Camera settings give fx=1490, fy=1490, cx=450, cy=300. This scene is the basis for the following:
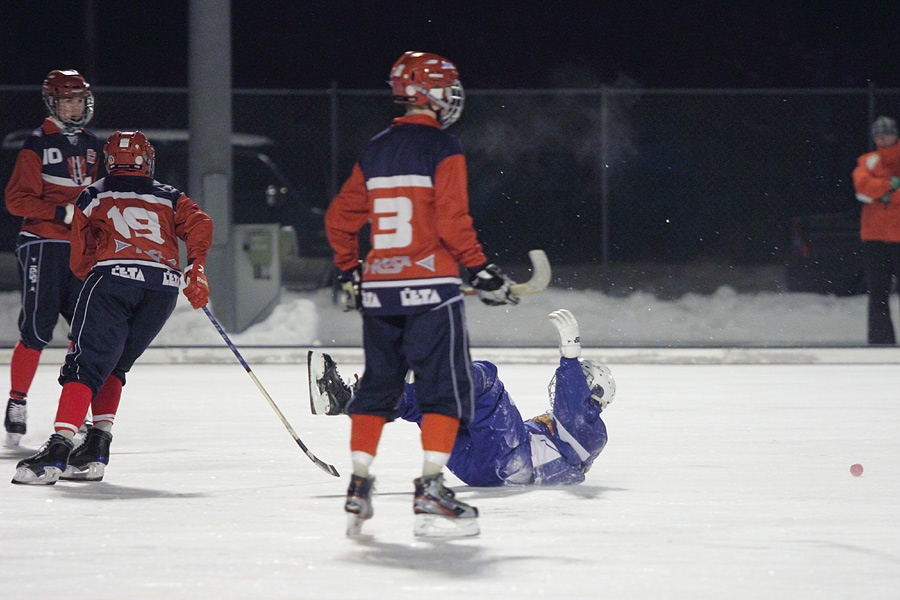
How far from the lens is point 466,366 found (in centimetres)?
557

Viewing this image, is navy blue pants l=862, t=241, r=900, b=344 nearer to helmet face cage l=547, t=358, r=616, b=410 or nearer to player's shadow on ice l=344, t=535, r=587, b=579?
helmet face cage l=547, t=358, r=616, b=410

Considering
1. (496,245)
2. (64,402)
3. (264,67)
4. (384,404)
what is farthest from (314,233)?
(264,67)

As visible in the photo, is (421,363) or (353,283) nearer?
(421,363)

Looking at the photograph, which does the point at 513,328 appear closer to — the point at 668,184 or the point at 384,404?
the point at 668,184

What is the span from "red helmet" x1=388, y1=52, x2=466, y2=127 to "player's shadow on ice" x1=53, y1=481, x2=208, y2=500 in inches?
76.0

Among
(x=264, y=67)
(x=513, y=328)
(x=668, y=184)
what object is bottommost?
(x=513, y=328)

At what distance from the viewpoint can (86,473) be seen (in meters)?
6.71

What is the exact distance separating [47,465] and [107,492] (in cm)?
34

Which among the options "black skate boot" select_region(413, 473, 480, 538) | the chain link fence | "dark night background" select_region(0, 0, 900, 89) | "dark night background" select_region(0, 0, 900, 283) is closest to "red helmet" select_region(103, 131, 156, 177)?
"black skate boot" select_region(413, 473, 480, 538)

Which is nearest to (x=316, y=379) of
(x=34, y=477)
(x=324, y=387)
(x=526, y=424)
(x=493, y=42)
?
(x=324, y=387)

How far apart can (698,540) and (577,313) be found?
10003mm

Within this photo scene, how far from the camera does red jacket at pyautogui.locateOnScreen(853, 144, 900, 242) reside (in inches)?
497

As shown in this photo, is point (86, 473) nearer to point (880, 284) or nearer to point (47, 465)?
point (47, 465)

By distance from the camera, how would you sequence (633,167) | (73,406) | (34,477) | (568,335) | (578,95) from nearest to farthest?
(568,335)
(34,477)
(73,406)
(633,167)
(578,95)
